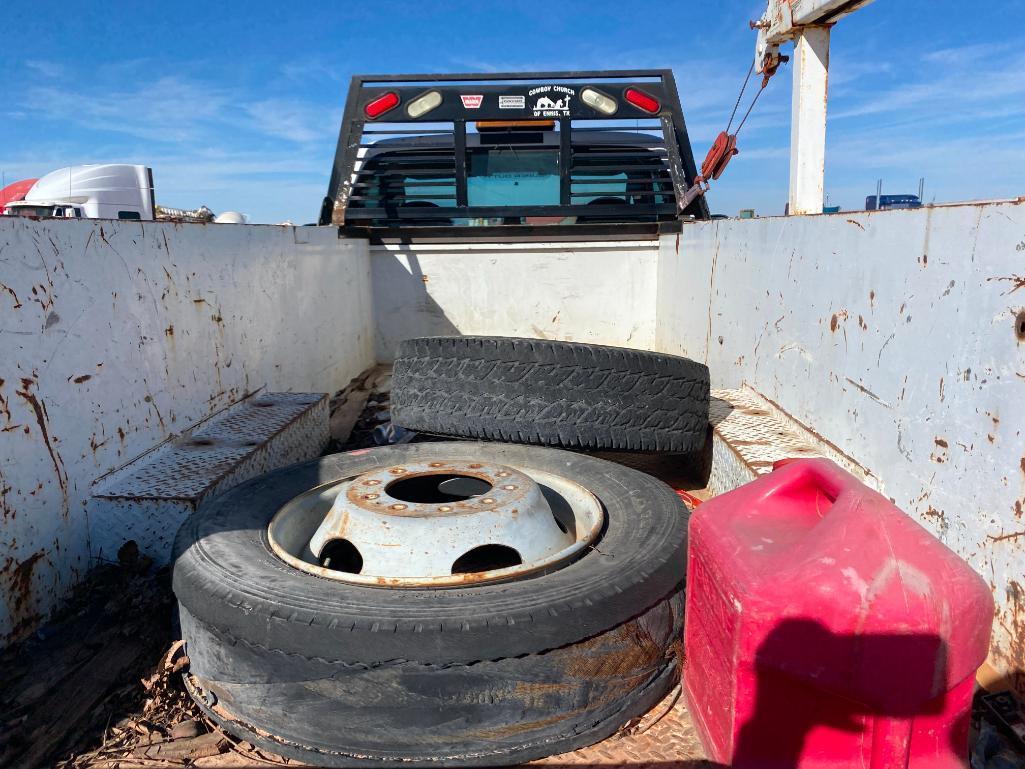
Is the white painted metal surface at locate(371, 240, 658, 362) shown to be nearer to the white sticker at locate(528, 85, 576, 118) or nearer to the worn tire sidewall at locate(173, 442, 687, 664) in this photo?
the white sticker at locate(528, 85, 576, 118)

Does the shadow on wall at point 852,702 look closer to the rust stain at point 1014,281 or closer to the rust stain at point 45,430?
the rust stain at point 1014,281

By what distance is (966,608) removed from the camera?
4.12ft

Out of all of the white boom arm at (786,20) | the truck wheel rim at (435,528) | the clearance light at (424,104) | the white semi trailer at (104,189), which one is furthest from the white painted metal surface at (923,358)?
the white semi trailer at (104,189)

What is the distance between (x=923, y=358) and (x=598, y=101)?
4.00m

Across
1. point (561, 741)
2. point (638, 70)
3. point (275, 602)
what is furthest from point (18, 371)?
point (638, 70)

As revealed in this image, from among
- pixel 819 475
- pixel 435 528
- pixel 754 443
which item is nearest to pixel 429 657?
pixel 435 528

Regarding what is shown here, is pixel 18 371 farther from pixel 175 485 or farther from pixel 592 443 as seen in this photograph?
pixel 592 443

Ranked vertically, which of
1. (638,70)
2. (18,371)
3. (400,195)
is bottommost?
(18,371)

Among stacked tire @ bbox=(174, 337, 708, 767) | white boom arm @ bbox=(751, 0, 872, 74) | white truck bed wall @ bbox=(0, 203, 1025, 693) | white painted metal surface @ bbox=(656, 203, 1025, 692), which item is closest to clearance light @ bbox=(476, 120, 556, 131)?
white boom arm @ bbox=(751, 0, 872, 74)

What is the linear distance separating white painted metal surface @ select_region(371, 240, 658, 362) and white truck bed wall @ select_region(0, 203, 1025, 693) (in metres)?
1.05

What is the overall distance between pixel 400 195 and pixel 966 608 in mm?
4883

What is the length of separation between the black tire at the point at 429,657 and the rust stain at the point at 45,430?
66 cm

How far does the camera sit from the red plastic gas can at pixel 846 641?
126cm

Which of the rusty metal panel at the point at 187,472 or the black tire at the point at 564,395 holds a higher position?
the black tire at the point at 564,395
